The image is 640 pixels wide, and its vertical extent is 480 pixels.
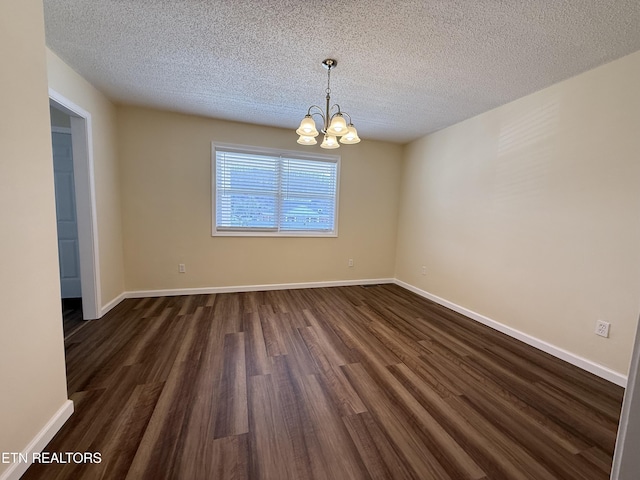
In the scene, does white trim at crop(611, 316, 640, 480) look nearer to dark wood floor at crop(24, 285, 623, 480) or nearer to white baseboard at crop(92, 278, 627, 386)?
dark wood floor at crop(24, 285, 623, 480)

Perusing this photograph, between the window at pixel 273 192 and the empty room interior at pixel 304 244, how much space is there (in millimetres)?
40

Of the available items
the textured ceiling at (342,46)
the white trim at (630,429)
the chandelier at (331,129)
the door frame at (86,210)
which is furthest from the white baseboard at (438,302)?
the chandelier at (331,129)

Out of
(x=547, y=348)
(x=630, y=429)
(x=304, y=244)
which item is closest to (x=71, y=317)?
(x=304, y=244)

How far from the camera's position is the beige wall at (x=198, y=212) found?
3291 mm

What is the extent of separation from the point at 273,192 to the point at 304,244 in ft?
3.11

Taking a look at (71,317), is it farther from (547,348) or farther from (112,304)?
(547,348)

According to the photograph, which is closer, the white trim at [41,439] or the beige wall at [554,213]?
the white trim at [41,439]

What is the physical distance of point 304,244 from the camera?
4.07 metres

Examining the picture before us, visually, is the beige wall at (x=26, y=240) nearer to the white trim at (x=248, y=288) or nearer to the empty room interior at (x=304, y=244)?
the empty room interior at (x=304, y=244)

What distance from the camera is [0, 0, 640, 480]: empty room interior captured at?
1.21 m

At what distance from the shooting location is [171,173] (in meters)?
3.38

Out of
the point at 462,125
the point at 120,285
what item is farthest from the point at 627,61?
the point at 120,285

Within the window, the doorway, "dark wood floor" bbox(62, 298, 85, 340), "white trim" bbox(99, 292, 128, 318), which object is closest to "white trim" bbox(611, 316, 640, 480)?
"dark wood floor" bbox(62, 298, 85, 340)

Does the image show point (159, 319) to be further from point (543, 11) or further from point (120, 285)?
point (543, 11)
